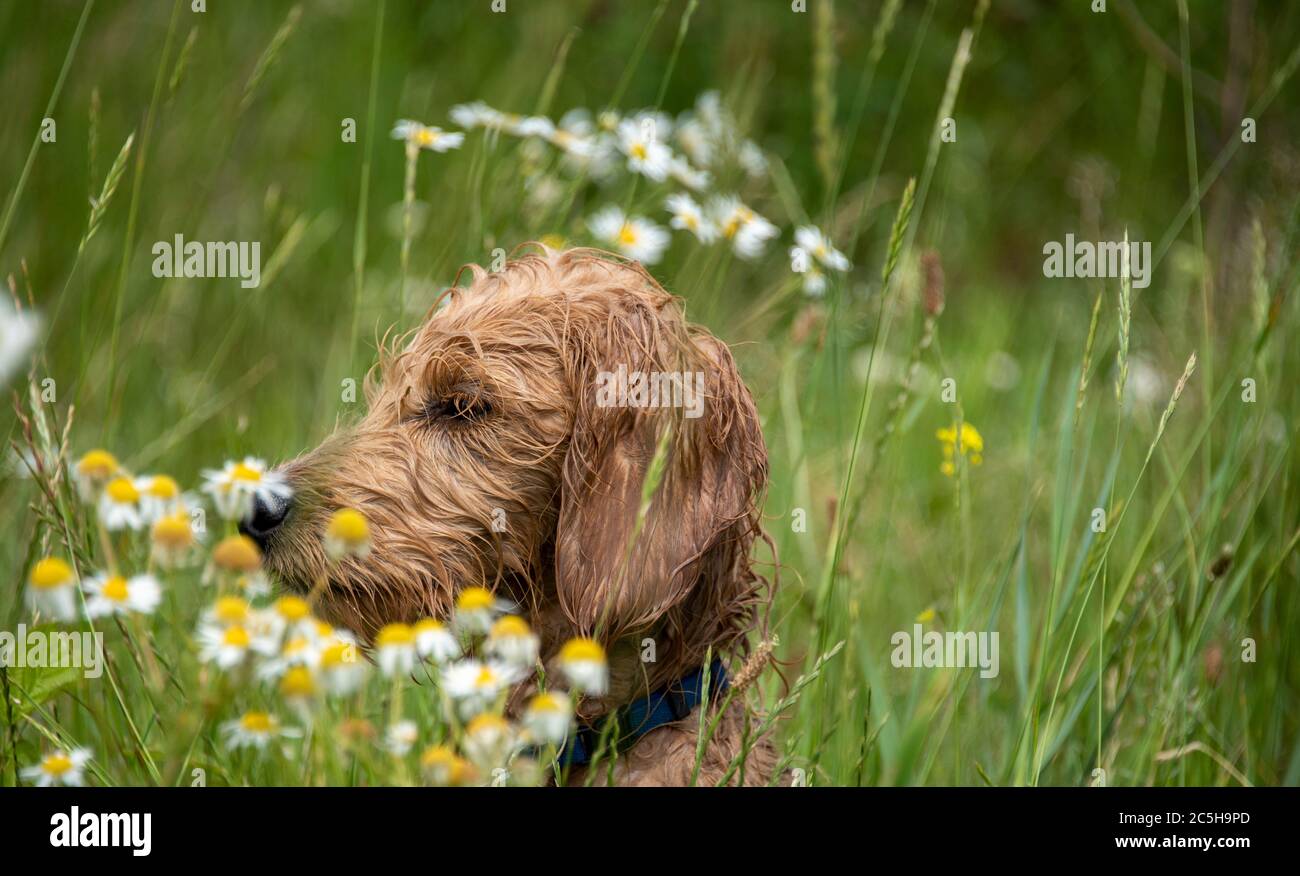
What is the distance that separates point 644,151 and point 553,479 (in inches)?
52.3

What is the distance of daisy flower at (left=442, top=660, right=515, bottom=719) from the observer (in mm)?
1626

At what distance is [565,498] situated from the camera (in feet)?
8.54

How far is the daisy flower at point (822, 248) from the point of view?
3016 mm

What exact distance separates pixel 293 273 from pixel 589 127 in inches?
88.6

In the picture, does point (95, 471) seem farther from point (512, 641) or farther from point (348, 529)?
point (512, 641)

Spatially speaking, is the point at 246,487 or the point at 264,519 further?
the point at 264,519

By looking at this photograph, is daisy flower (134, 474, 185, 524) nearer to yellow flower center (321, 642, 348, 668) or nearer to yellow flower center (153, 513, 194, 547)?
yellow flower center (153, 513, 194, 547)

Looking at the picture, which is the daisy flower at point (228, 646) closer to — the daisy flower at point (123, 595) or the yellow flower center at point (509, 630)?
the daisy flower at point (123, 595)

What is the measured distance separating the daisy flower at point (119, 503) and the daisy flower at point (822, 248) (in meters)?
1.69

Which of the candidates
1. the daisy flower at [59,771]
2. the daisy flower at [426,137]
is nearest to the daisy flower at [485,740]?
the daisy flower at [59,771]

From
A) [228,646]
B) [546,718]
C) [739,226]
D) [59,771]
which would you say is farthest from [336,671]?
[739,226]

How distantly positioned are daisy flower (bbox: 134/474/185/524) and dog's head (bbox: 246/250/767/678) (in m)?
0.54
